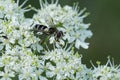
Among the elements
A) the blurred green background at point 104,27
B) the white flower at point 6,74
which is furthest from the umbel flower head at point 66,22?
the blurred green background at point 104,27

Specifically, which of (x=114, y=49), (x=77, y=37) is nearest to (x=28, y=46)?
(x=77, y=37)

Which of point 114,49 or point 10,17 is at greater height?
point 114,49

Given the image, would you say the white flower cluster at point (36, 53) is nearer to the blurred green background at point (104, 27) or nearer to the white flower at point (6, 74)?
the white flower at point (6, 74)

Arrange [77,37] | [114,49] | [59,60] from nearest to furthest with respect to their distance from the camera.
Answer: [59,60]
[77,37]
[114,49]

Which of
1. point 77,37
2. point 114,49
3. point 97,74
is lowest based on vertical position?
point 97,74

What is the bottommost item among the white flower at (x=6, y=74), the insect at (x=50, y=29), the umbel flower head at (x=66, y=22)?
the white flower at (x=6, y=74)

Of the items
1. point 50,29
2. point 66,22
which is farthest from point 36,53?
point 66,22

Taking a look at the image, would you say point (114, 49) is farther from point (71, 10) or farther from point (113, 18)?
point (71, 10)
